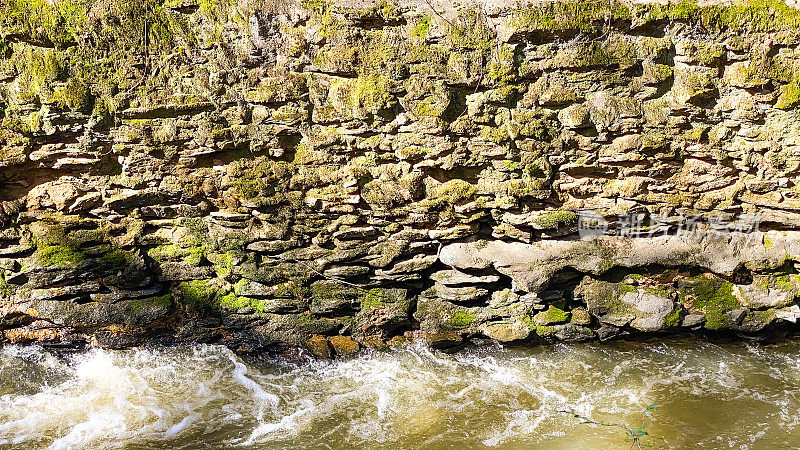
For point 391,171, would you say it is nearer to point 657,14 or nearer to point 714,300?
point 657,14

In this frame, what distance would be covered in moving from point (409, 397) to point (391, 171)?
56.8 inches

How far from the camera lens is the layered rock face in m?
3.74

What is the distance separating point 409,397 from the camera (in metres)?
3.69

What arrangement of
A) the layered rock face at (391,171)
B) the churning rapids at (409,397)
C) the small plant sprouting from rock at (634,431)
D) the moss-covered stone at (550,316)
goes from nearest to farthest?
the small plant sprouting from rock at (634,431)
the churning rapids at (409,397)
the layered rock face at (391,171)
the moss-covered stone at (550,316)

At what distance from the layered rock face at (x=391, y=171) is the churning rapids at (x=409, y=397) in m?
0.17

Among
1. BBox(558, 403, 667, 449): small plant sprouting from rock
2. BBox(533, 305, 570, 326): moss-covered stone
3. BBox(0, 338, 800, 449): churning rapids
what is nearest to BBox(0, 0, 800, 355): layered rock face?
BBox(533, 305, 570, 326): moss-covered stone

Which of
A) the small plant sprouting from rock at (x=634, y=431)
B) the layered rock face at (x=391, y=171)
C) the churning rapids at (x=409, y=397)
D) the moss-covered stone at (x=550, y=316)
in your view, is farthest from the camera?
the moss-covered stone at (x=550, y=316)

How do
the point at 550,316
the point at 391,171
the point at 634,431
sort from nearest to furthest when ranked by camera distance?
1. the point at 634,431
2. the point at 391,171
3. the point at 550,316

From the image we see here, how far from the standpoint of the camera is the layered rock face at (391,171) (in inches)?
147

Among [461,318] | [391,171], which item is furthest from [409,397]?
[391,171]

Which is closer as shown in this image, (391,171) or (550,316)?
(391,171)

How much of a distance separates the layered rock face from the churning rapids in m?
0.17

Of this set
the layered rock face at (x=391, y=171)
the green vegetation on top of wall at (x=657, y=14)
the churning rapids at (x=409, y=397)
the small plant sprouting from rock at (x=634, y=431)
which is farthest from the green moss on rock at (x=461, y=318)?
the green vegetation on top of wall at (x=657, y=14)

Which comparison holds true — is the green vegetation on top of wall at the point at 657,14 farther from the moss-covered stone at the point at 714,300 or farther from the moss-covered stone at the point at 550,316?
the moss-covered stone at the point at 550,316
